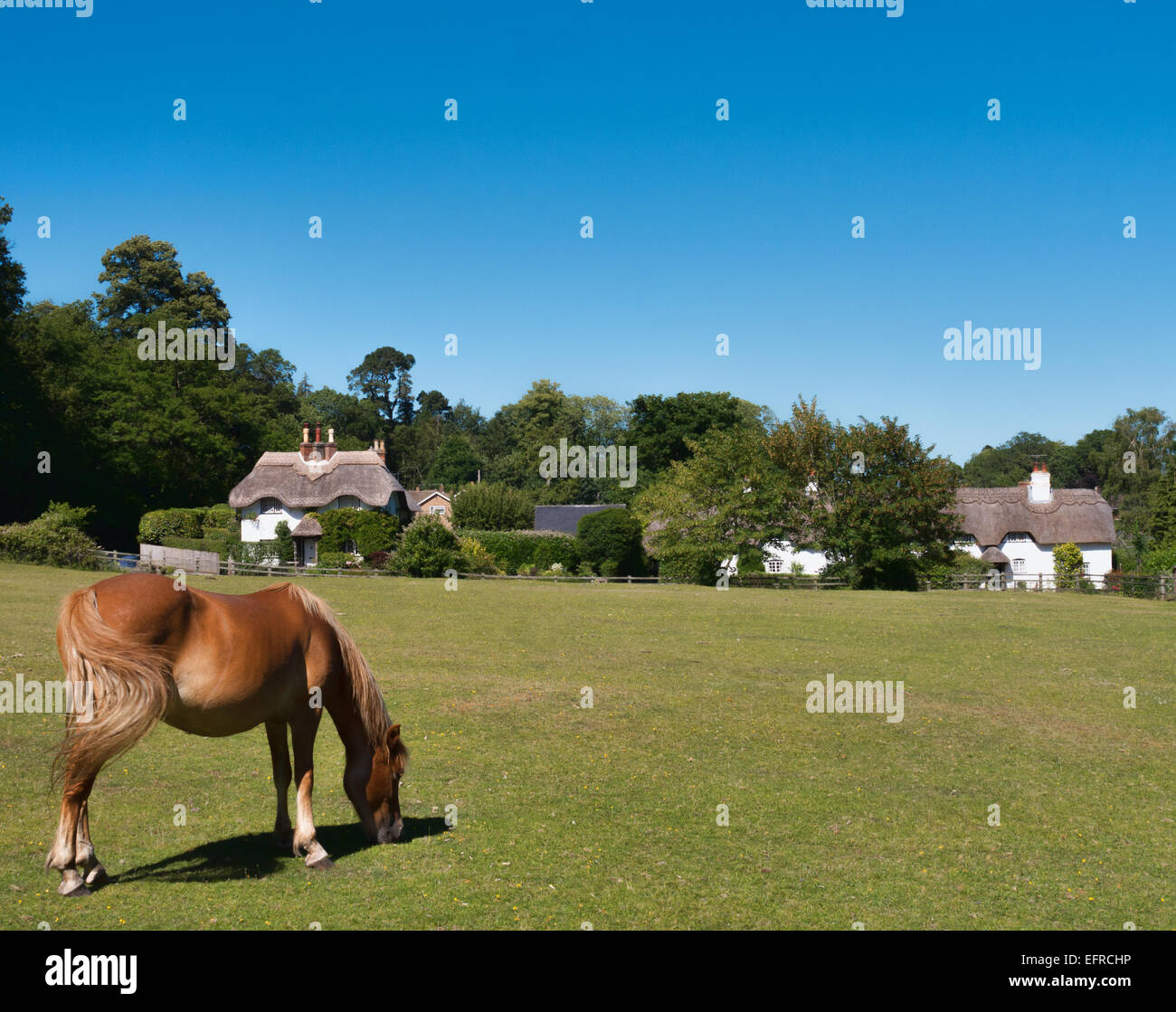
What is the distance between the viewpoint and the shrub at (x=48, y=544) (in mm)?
41812

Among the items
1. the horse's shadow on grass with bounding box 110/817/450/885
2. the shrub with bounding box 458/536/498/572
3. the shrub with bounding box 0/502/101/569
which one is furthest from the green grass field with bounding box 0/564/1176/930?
the shrub with bounding box 458/536/498/572

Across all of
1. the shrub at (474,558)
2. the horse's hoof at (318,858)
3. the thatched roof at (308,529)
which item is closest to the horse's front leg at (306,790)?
the horse's hoof at (318,858)

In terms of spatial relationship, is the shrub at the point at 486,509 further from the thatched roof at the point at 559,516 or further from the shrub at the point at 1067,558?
the shrub at the point at 1067,558

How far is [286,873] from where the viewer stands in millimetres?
8133

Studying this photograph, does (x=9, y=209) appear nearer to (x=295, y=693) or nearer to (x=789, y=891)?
(x=295, y=693)

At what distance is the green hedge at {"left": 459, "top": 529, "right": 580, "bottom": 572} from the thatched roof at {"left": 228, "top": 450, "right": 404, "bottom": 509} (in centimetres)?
858

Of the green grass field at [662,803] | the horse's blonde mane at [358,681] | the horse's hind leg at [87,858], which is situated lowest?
the green grass field at [662,803]

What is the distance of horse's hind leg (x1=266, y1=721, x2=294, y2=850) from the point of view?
28.9 feet

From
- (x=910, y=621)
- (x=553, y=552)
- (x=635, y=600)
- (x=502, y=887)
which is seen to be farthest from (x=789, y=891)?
(x=553, y=552)

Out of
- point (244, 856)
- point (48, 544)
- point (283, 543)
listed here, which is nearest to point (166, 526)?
point (283, 543)

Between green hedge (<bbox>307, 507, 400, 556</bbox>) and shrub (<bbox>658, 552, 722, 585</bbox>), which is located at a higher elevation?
green hedge (<bbox>307, 507, 400, 556</bbox>)

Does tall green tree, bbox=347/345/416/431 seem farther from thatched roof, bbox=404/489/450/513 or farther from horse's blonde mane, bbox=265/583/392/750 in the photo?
horse's blonde mane, bbox=265/583/392/750

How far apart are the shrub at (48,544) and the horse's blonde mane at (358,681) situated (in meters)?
39.1
